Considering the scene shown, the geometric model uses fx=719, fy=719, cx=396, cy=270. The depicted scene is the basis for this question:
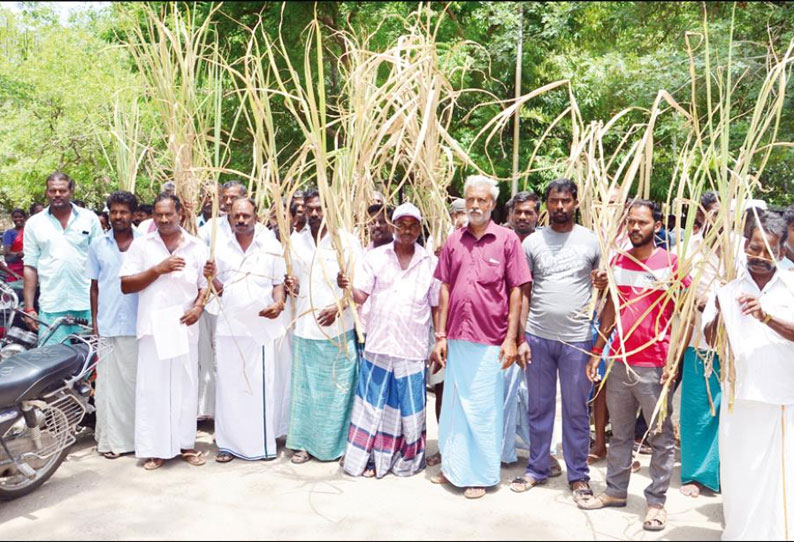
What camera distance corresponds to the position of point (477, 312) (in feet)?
12.4

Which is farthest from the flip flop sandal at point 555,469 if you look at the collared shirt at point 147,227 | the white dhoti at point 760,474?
the collared shirt at point 147,227

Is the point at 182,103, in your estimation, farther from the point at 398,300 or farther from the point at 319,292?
the point at 398,300

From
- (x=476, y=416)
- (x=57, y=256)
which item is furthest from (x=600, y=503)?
(x=57, y=256)

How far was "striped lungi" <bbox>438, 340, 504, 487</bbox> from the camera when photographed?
3.81 meters

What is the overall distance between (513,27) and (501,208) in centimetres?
390

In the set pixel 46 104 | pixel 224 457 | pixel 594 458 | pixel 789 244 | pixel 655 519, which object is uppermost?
pixel 46 104

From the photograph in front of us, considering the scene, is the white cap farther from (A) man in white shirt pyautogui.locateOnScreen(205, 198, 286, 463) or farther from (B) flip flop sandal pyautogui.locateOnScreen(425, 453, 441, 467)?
(B) flip flop sandal pyautogui.locateOnScreen(425, 453, 441, 467)

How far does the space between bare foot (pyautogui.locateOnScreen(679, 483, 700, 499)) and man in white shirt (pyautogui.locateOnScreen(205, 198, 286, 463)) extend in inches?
92.4

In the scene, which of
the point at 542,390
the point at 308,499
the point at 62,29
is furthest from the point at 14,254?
the point at 62,29

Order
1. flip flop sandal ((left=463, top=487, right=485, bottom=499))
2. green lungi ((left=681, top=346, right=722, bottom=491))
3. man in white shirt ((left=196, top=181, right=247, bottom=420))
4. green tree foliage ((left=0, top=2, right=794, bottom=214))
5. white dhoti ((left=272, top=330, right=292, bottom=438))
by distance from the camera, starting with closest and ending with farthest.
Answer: flip flop sandal ((left=463, top=487, right=485, bottom=499)), green lungi ((left=681, top=346, right=722, bottom=491)), white dhoti ((left=272, top=330, right=292, bottom=438)), man in white shirt ((left=196, top=181, right=247, bottom=420)), green tree foliage ((left=0, top=2, right=794, bottom=214))

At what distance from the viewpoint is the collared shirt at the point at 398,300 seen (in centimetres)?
402

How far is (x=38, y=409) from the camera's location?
3.69m

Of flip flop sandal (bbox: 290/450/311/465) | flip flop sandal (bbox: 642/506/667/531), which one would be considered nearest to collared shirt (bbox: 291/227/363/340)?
flip flop sandal (bbox: 290/450/311/465)

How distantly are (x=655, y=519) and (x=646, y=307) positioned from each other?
99 centimetres
